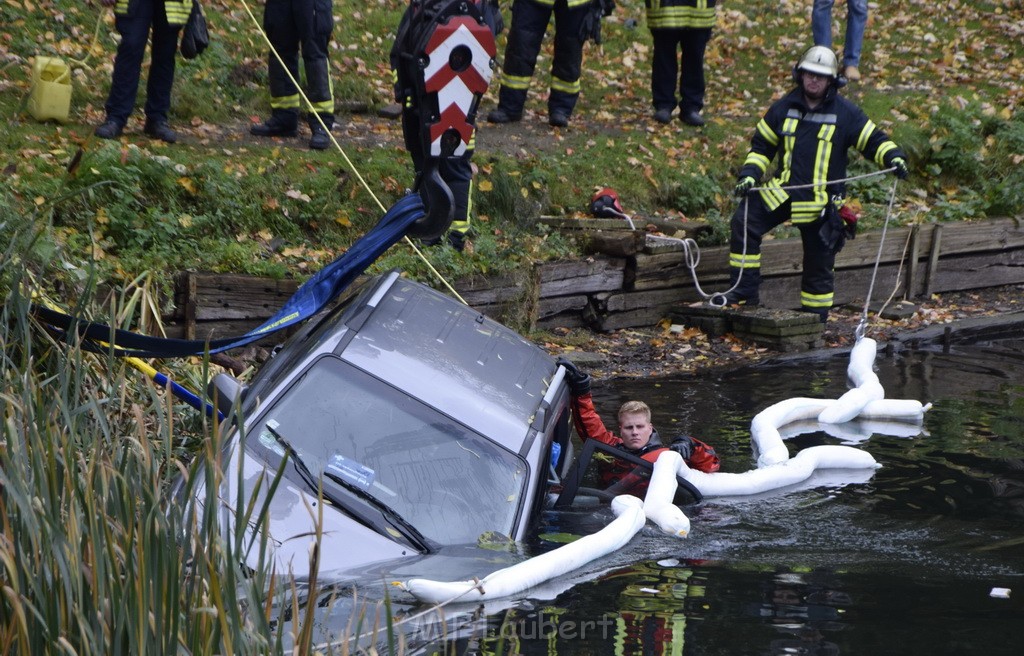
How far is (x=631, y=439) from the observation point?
672cm

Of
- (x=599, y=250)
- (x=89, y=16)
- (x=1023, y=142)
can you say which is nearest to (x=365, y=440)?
(x=599, y=250)

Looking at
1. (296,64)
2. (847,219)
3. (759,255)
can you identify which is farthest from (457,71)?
(847,219)

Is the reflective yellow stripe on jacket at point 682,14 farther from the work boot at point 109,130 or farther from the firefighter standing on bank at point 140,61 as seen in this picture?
the work boot at point 109,130

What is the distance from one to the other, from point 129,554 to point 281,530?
1.74m

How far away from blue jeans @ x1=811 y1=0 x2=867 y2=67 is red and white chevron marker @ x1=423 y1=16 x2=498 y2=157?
210 inches

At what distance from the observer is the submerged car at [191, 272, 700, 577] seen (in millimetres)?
4453

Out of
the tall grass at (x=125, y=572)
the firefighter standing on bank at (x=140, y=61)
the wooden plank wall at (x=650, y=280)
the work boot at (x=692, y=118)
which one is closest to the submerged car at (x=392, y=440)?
the tall grass at (x=125, y=572)

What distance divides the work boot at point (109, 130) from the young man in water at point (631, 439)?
525 cm

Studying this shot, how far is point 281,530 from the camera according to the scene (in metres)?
4.27

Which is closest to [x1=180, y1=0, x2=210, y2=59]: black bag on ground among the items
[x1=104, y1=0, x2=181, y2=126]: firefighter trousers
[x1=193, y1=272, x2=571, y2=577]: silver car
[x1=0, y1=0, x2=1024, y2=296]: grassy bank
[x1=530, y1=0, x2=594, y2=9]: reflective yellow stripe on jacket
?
[x1=104, y1=0, x2=181, y2=126]: firefighter trousers

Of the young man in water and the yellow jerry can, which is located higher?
the yellow jerry can

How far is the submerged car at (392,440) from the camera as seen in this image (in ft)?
14.6

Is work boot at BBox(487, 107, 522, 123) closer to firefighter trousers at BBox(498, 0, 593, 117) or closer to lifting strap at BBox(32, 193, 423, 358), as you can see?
firefighter trousers at BBox(498, 0, 593, 117)

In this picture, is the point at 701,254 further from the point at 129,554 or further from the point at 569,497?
the point at 129,554
